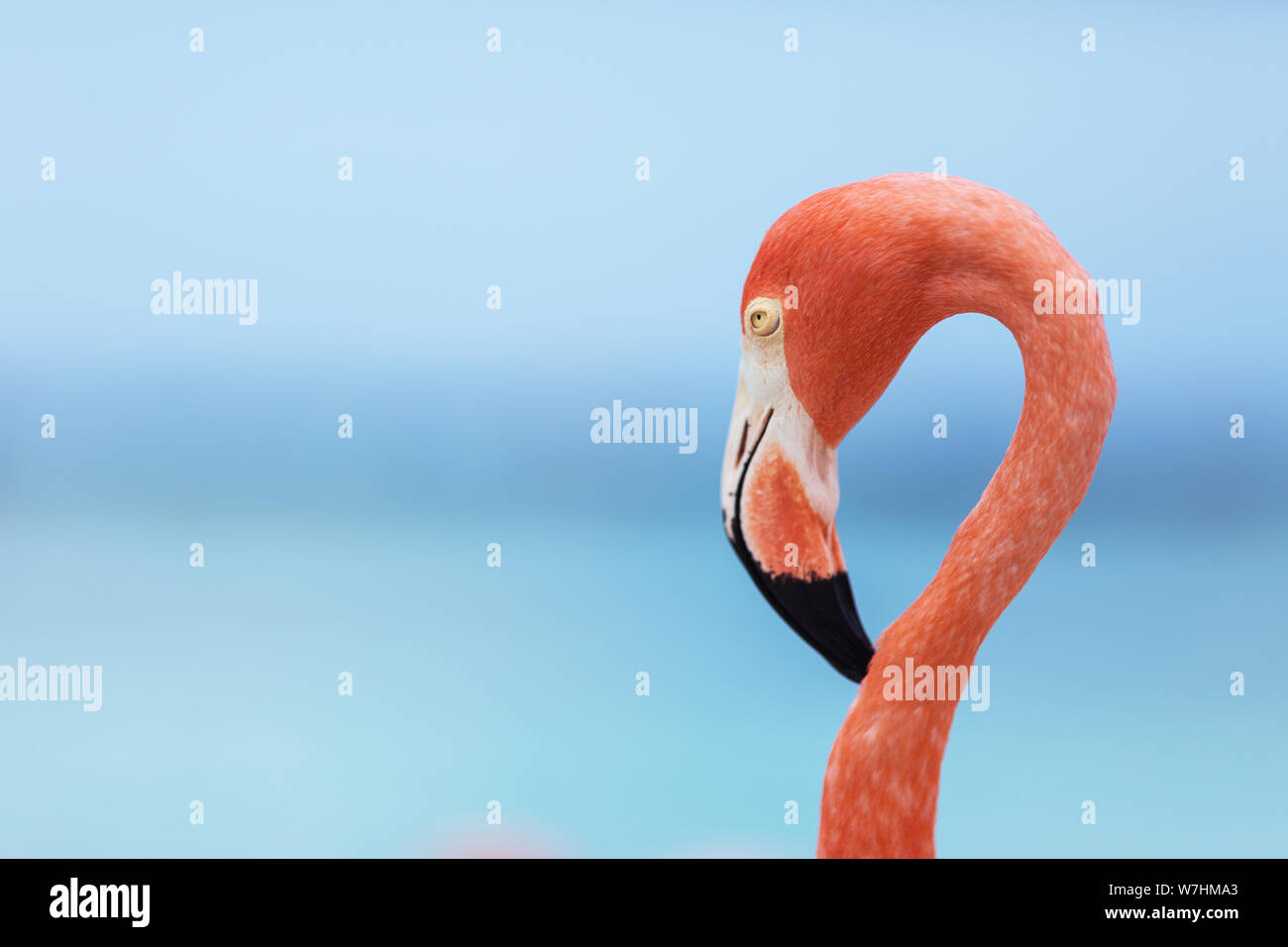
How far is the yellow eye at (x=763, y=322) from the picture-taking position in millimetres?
1575

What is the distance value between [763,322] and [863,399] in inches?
9.5

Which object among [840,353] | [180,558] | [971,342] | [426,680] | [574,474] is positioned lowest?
[426,680]

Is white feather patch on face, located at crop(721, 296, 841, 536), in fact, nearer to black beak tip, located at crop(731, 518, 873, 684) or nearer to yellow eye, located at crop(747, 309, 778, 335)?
yellow eye, located at crop(747, 309, 778, 335)

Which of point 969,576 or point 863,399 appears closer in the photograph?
point 969,576

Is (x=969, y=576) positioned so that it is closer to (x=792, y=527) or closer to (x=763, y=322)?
(x=792, y=527)

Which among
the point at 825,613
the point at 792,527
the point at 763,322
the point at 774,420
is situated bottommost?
the point at 825,613

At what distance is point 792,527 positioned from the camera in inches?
61.7

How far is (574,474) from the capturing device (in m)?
2.30

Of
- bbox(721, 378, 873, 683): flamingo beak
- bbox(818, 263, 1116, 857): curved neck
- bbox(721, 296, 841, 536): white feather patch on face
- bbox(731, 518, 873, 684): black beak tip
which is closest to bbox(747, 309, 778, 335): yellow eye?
bbox(721, 296, 841, 536): white feather patch on face

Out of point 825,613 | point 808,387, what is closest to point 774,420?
point 808,387

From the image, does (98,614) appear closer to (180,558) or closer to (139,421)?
(180,558)
